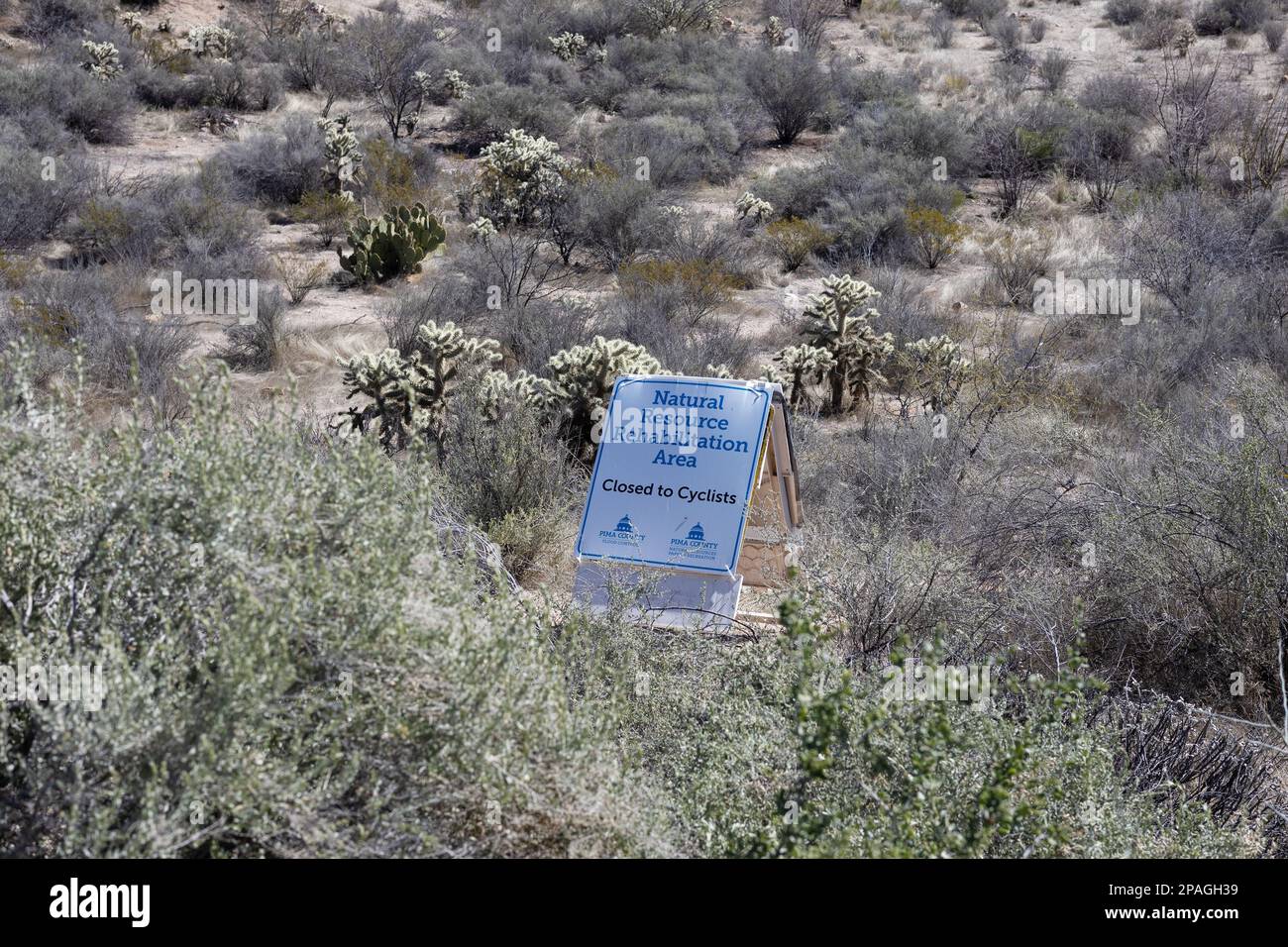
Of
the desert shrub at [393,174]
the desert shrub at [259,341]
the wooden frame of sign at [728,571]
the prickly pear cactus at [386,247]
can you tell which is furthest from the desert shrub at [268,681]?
the desert shrub at [393,174]

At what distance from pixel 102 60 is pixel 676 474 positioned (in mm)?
17453

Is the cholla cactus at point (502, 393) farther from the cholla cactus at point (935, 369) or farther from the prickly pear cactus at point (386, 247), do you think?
the prickly pear cactus at point (386, 247)

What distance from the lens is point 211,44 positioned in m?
20.1

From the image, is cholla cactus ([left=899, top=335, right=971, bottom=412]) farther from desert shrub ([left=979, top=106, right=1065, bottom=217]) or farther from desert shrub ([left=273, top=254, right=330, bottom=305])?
desert shrub ([left=979, top=106, right=1065, bottom=217])

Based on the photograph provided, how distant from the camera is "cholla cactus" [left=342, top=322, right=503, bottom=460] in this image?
7.98 metres

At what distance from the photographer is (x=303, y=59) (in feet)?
65.4

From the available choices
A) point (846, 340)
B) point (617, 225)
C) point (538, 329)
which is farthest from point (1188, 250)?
point (538, 329)

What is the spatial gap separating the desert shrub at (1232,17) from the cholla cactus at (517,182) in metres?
16.4

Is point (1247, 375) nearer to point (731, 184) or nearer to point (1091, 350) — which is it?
point (1091, 350)

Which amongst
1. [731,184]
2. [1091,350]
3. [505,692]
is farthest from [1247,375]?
[731,184]

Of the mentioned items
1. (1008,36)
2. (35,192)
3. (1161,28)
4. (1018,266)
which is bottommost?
(35,192)

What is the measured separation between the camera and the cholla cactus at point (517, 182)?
46.5ft

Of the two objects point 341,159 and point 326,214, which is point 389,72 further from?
point 326,214

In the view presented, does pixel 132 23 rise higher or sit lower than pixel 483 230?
higher
